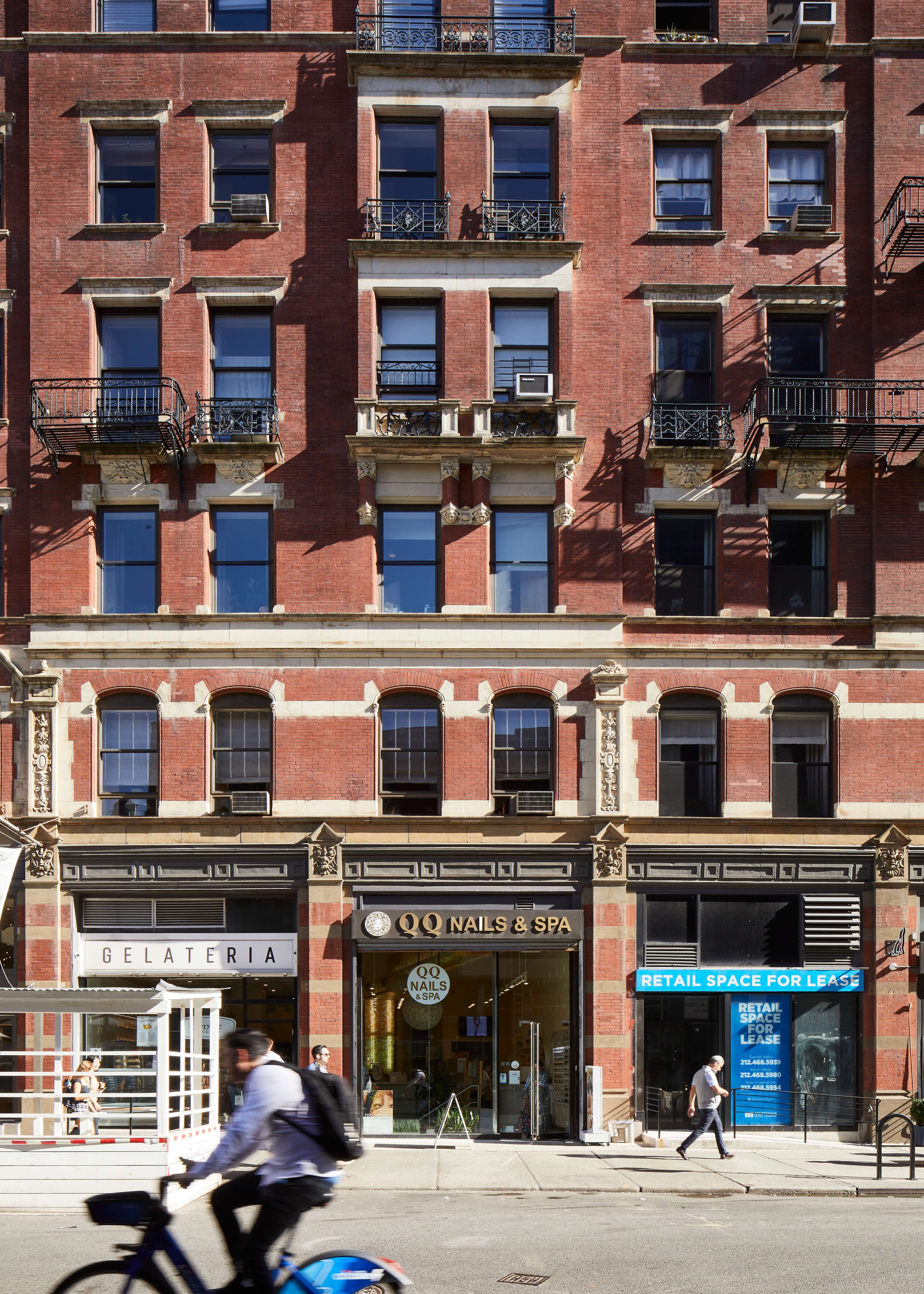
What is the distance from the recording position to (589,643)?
2447cm

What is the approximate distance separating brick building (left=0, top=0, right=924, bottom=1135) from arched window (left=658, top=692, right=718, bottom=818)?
8 centimetres

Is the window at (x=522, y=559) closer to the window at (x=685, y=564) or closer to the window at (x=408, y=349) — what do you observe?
the window at (x=685, y=564)

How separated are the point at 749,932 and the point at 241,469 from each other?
43.8ft

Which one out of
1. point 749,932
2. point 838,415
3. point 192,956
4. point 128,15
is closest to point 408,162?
point 128,15

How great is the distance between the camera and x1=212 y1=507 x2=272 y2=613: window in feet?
82.0

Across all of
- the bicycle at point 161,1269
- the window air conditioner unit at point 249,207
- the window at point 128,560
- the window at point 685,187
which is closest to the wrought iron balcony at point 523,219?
the window at point 685,187

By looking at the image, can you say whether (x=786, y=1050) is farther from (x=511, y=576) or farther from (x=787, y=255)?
(x=787, y=255)

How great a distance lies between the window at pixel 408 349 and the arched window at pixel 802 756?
9.49m

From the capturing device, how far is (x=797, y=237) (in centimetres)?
2570

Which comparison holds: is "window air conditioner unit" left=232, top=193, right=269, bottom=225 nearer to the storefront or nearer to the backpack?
the storefront

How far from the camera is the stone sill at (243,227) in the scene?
82.6 ft

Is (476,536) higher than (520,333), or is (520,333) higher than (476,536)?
(520,333)

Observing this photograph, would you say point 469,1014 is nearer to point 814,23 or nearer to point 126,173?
point 126,173

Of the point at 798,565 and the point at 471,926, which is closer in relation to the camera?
the point at 471,926
